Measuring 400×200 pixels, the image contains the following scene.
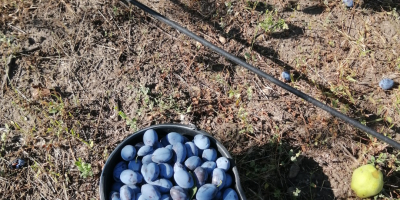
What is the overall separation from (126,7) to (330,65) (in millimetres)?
1474

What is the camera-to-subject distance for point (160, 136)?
1957 millimetres

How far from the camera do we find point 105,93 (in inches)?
96.4

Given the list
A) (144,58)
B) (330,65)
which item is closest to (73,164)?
(144,58)

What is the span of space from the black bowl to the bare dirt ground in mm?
363

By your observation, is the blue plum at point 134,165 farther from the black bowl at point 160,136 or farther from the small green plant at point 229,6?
the small green plant at point 229,6

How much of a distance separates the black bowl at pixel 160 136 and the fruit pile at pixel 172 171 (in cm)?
2

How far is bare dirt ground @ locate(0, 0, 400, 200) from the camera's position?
2220 mm

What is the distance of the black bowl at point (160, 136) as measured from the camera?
1.75 m

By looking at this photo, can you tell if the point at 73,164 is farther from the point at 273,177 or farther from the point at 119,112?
the point at 273,177

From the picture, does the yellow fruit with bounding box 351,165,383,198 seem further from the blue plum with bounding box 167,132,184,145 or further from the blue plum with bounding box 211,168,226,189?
the blue plum with bounding box 167,132,184,145

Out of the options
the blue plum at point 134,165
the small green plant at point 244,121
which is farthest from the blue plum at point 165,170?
the small green plant at point 244,121

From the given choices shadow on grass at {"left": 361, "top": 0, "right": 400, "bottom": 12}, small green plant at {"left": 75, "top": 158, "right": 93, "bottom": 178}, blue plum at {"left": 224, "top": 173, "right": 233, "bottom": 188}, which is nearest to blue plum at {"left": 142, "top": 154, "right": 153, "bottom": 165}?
blue plum at {"left": 224, "top": 173, "right": 233, "bottom": 188}

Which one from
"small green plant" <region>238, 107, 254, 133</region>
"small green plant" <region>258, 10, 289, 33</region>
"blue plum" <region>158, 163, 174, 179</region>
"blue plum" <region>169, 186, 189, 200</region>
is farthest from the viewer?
"small green plant" <region>258, 10, 289, 33</region>

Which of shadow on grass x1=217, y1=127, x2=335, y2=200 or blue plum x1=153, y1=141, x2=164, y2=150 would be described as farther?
shadow on grass x1=217, y1=127, x2=335, y2=200
